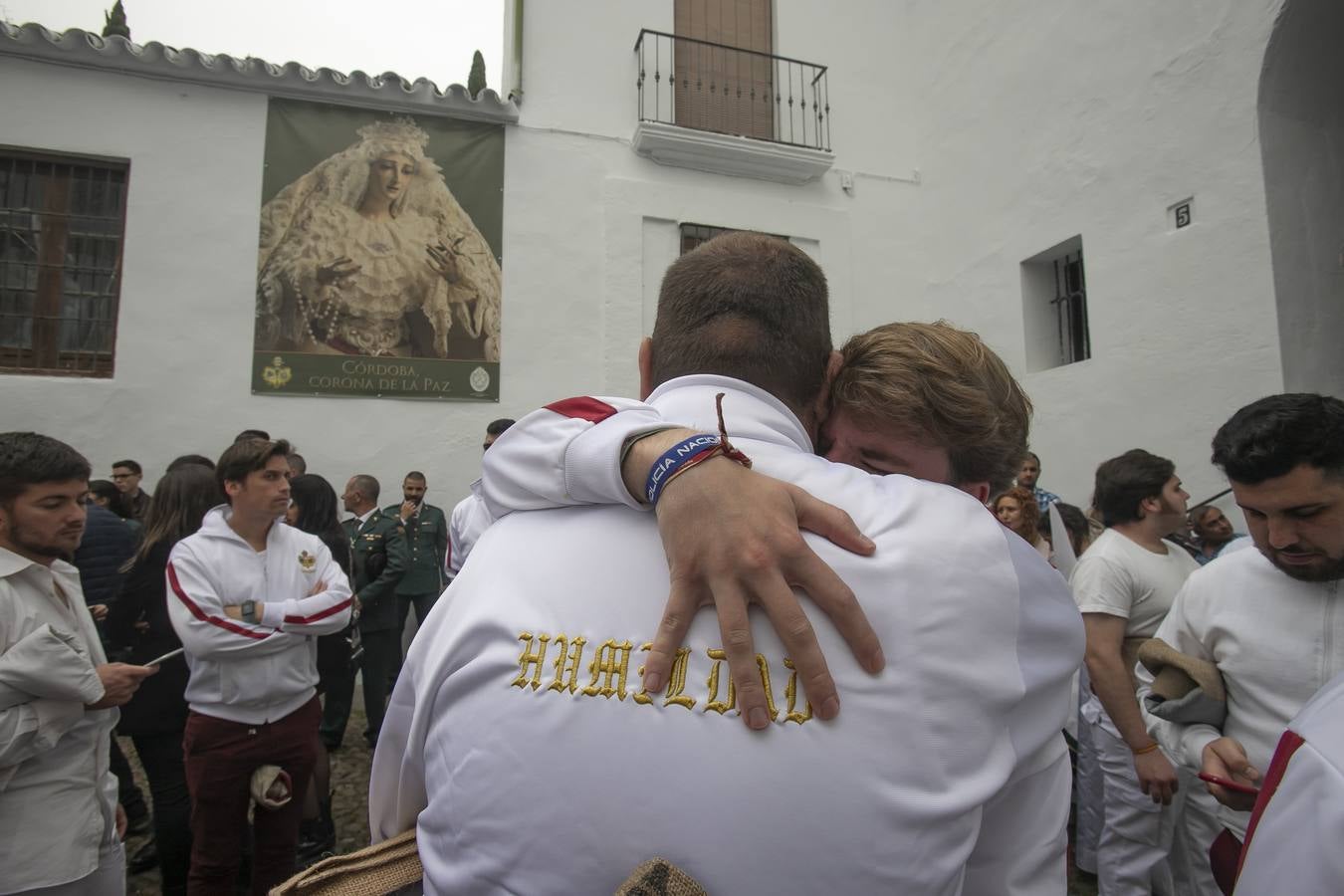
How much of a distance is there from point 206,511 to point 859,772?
12.0 ft

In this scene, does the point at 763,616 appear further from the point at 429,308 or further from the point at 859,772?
the point at 429,308

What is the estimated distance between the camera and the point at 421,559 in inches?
231

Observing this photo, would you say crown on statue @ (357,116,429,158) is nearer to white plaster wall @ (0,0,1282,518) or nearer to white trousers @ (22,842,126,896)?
white plaster wall @ (0,0,1282,518)

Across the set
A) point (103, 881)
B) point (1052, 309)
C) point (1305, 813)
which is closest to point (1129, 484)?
point (1305, 813)

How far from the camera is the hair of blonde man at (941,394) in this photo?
1350mm

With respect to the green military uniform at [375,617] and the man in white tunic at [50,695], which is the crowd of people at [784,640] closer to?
the man in white tunic at [50,695]

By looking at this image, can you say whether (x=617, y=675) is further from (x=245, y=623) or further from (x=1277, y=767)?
(x=245, y=623)

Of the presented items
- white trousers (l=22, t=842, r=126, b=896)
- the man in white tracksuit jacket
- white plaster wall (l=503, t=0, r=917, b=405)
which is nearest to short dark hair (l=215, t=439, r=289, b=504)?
the man in white tracksuit jacket

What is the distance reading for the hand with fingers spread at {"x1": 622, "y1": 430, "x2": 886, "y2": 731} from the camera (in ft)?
2.85

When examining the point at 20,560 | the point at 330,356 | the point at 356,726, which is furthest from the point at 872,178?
the point at 20,560

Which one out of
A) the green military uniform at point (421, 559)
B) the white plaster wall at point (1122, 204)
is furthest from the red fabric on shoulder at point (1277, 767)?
the white plaster wall at point (1122, 204)

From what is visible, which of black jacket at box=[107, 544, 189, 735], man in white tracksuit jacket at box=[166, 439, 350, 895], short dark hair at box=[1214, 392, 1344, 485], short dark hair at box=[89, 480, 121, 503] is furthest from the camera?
short dark hair at box=[89, 480, 121, 503]

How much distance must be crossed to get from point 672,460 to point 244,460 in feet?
9.39

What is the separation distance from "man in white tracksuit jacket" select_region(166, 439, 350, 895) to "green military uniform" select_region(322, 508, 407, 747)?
1981mm
